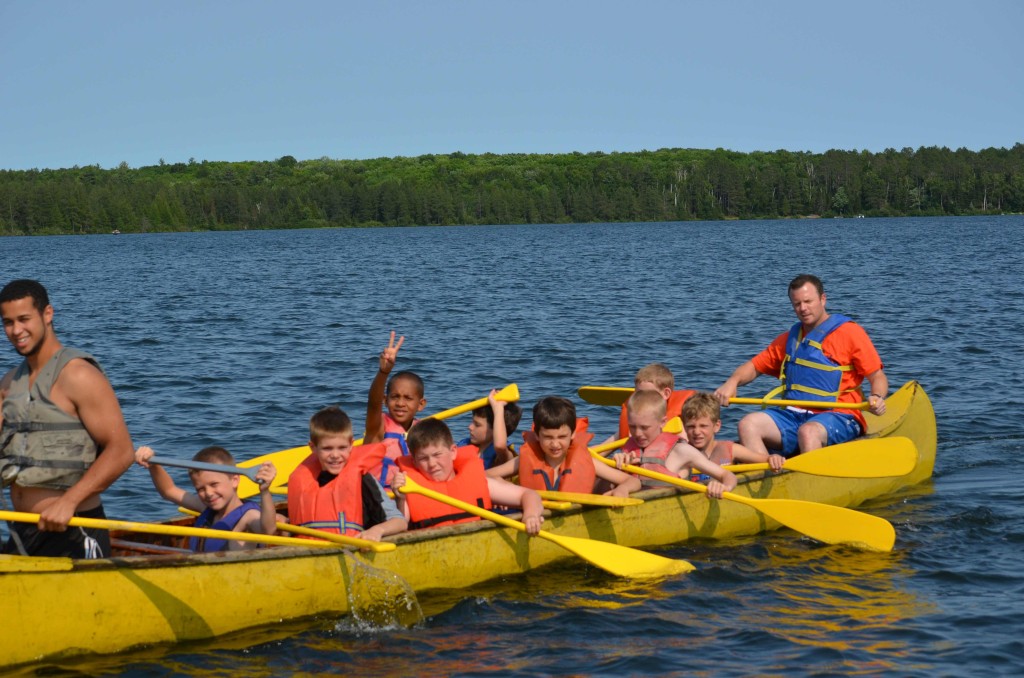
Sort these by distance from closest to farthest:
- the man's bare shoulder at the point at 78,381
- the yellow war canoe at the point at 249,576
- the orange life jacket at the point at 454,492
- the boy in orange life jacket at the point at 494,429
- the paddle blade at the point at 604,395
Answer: the man's bare shoulder at the point at 78,381 < the yellow war canoe at the point at 249,576 < the orange life jacket at the point at 454,492 < the boy in orange life jacket at the point at 494,429 < the paddle blade at the point at 604,395

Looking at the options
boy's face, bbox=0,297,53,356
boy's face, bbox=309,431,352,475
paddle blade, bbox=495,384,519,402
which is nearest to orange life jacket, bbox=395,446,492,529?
boy's face, bbox=309,431,352,475

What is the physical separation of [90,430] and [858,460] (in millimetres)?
5707

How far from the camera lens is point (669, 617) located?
23.2 ft

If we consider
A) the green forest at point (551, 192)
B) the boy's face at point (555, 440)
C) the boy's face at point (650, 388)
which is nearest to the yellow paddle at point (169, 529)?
the boy's face at point (555, 440)

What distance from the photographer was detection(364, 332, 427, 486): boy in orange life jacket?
24.0 feet

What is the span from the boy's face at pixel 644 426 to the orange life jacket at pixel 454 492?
132 cm

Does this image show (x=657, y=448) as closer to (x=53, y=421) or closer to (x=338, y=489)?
(x=338, y=489)

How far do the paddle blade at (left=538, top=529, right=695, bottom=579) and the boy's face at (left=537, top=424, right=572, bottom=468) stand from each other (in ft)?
2.05

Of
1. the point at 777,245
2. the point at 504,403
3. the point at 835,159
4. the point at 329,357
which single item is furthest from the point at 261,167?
the point at 504,403

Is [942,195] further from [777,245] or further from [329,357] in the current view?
[329,357]

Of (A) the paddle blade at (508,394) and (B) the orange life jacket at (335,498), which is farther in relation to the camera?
(A) the paddle blade at (508,394)

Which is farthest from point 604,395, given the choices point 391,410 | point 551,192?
point 551,192

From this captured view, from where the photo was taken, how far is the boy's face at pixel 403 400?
26.1ft

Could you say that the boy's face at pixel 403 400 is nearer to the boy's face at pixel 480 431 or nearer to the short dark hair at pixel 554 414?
the boy's face at pixel 480 431
